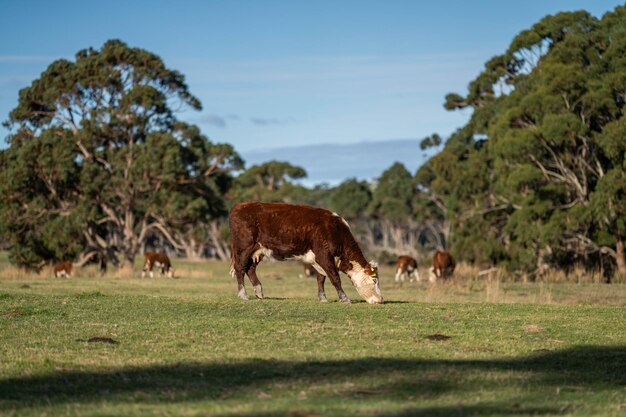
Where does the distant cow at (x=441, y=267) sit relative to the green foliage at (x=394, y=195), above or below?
below

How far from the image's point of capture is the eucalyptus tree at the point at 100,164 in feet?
181

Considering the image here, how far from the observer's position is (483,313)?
19.2 meters

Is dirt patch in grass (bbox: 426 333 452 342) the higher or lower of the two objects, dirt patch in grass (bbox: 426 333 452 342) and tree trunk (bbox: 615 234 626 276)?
the lower

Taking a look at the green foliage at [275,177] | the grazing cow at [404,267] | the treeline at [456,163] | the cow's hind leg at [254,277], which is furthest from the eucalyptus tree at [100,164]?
the green foliage at [275,177]

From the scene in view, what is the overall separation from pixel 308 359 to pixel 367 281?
26.7ft

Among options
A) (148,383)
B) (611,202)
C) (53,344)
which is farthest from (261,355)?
(611,202)

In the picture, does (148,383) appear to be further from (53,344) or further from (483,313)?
(483,313)

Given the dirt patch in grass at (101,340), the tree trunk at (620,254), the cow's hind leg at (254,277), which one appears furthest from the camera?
the tree trunk at (620,254)

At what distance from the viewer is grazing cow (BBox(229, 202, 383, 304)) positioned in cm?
2144

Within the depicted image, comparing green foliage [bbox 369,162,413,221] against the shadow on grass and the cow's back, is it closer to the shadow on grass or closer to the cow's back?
the cow's back

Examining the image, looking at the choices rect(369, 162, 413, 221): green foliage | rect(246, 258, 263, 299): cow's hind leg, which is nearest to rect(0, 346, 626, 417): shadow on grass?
rect(246, 258, 263, 299): cow's hind leg

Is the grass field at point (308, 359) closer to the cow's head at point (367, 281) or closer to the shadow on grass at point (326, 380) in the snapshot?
the shadow on grass at point (326, 380)

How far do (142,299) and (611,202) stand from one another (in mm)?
28017

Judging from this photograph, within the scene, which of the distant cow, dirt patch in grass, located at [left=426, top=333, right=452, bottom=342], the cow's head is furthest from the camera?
the distant cow
